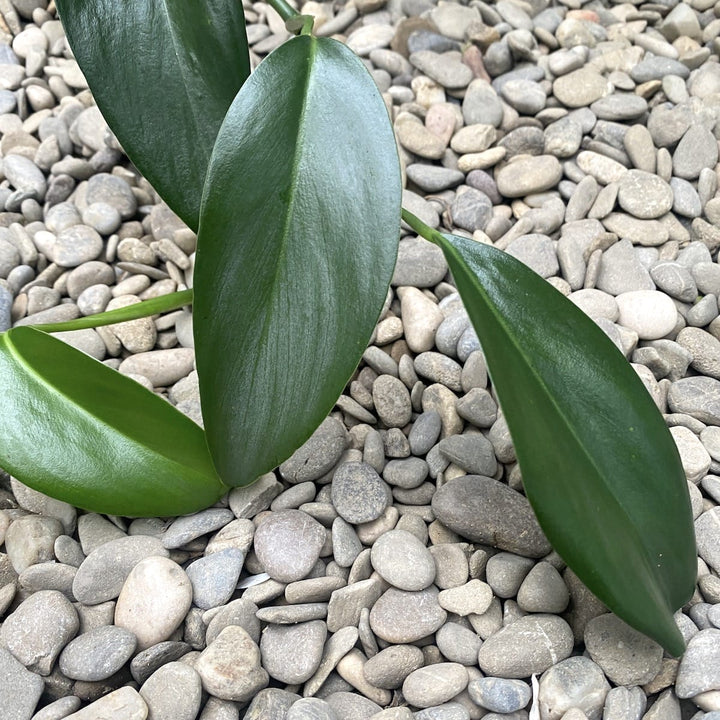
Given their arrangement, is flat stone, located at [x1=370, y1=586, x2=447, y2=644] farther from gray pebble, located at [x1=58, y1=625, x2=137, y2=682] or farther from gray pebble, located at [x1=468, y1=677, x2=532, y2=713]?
gray pebble, located at [x1=58, y1=625, x2=137, y2=682]

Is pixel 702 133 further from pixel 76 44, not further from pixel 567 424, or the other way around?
pixel 76 44

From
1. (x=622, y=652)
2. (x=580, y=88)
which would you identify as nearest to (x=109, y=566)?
(x=622, y=652)

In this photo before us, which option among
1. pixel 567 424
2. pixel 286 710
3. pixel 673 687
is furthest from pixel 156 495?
pixel 673 687

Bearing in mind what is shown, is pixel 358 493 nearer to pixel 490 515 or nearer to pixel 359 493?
pixel 359 493

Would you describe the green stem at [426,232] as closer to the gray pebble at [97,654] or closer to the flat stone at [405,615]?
the flat stone at [405,615]

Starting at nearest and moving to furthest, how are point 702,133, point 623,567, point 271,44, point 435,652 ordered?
point 623,567, point 435,652, point 702,133, point 271,44

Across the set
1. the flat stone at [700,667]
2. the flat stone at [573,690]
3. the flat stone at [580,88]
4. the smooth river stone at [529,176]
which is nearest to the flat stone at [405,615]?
the flat stone at [573,690]
